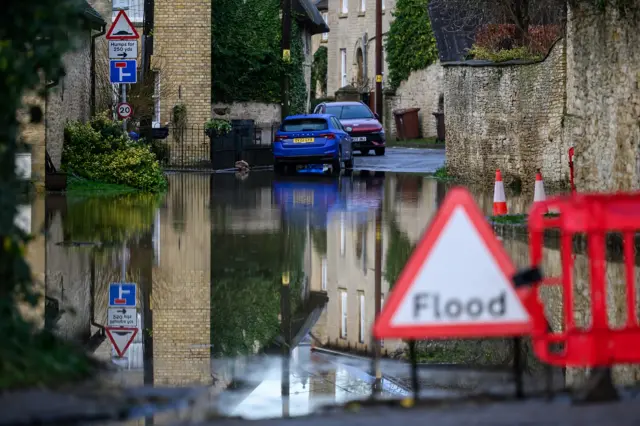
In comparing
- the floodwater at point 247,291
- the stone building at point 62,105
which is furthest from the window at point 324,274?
the stone building at point 62,105

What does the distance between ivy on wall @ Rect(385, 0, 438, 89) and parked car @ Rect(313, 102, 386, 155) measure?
43.1 feet

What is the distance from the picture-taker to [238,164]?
3675 centimetres

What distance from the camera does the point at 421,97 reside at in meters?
59.9

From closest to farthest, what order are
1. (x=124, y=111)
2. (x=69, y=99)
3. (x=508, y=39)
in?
(x=124, y=111), (x=69, y=99), (x=508, y=39)

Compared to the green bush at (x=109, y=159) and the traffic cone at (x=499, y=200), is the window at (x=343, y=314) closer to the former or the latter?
the traffic cone at (x=499, y=200)

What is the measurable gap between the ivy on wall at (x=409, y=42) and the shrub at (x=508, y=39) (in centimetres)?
2667

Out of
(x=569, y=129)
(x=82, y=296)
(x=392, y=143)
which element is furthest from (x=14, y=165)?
(x=392, y=143)

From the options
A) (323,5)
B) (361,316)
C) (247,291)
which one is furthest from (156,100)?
(323,5)

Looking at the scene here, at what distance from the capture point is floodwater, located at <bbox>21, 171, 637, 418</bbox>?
27.8 feet

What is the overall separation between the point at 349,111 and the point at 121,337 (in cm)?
3567

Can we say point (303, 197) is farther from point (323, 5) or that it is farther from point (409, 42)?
point (323, 5)

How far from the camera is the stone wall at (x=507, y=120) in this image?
25.1 m

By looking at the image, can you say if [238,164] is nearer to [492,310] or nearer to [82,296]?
[82,296]

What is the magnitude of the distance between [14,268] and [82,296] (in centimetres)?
486
